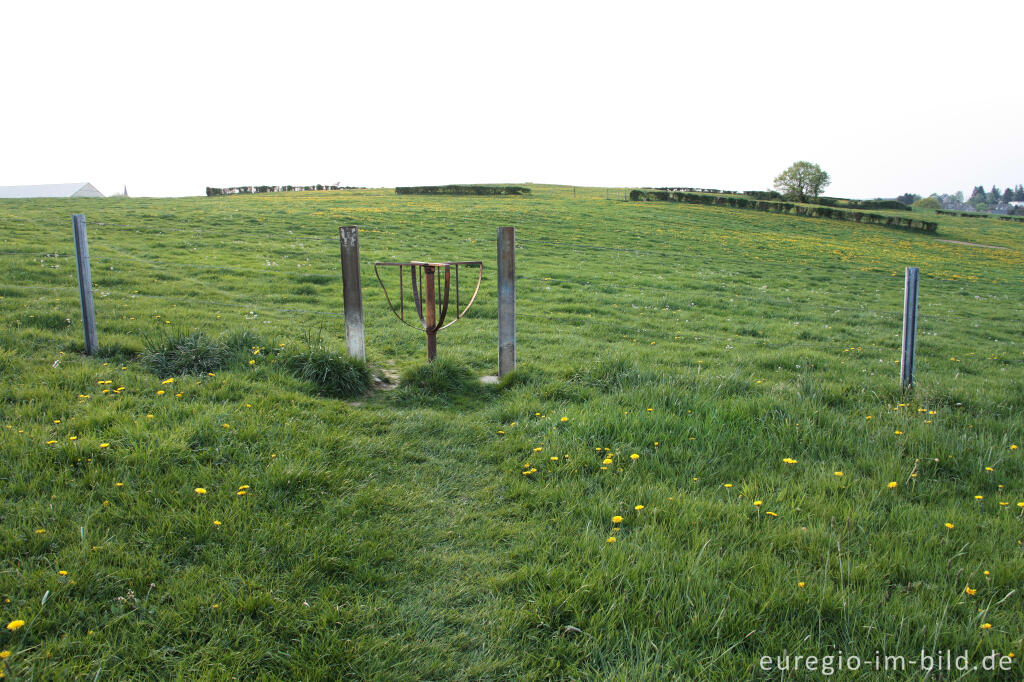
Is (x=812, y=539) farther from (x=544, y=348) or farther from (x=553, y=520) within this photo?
(x=544, y=348)

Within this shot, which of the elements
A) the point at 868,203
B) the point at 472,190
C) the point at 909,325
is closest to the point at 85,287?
the point at 909,325

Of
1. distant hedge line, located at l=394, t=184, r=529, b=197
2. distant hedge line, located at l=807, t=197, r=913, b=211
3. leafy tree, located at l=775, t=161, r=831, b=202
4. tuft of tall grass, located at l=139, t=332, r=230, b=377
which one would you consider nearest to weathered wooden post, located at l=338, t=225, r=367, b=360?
tuft of tall grass, located at l=139, t=332, r=230, b=377

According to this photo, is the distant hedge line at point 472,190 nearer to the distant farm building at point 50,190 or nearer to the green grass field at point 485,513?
the distant farm building at point 50,190

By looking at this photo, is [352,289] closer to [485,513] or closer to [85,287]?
[85,287]

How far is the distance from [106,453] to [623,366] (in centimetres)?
511

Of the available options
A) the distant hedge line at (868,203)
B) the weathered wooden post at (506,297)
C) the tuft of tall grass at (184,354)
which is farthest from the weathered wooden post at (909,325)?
the distant hedge line at (868,203)

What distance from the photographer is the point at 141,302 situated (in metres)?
9.98

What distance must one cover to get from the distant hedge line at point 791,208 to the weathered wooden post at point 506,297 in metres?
49.0

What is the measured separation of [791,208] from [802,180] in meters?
47.1

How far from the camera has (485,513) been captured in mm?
3957

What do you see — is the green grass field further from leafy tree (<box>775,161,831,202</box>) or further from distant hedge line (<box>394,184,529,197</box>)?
leafy tree (<box>775,161,831,202</box>)

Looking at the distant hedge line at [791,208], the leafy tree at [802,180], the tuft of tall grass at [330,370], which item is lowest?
the tuft of tall grass at [330,370]

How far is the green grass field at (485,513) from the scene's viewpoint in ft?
8.86

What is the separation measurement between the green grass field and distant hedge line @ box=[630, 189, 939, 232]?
46.1 m
